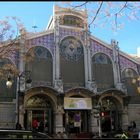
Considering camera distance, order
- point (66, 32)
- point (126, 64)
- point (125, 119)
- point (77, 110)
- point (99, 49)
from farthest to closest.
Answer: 1. point (126, 64)
2. point (99, 49)
3. point (66, 32)
4. point (125, 119)
5. point (77, 110)

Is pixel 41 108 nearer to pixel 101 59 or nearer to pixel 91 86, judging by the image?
pixel 91 86

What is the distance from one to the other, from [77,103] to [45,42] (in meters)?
8.52

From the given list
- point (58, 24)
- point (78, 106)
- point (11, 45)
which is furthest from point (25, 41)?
point (11, 45)

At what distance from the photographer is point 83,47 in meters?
37.7

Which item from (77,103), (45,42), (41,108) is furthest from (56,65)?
(41,108)

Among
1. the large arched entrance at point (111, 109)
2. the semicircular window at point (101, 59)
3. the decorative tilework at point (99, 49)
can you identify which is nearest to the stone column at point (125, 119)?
the large arched entrance at point (111, 109)

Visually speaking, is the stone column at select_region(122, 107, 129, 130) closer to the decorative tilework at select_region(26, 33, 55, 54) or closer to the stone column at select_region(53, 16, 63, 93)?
the stone column at select_region(53, 16, 63, 93)

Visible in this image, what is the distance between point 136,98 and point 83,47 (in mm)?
9580

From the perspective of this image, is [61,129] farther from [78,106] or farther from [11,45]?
[11,45]

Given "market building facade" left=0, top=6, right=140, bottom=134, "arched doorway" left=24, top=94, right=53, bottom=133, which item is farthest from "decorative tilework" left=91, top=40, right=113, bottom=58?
"arched doorway" left=24, top=94, right=53, bottom=133

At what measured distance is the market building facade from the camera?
33.1 metres

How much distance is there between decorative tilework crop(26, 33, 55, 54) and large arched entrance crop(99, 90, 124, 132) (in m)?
8.75

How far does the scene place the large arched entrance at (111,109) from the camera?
3594 centimetres

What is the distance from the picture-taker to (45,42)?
36.4 m
